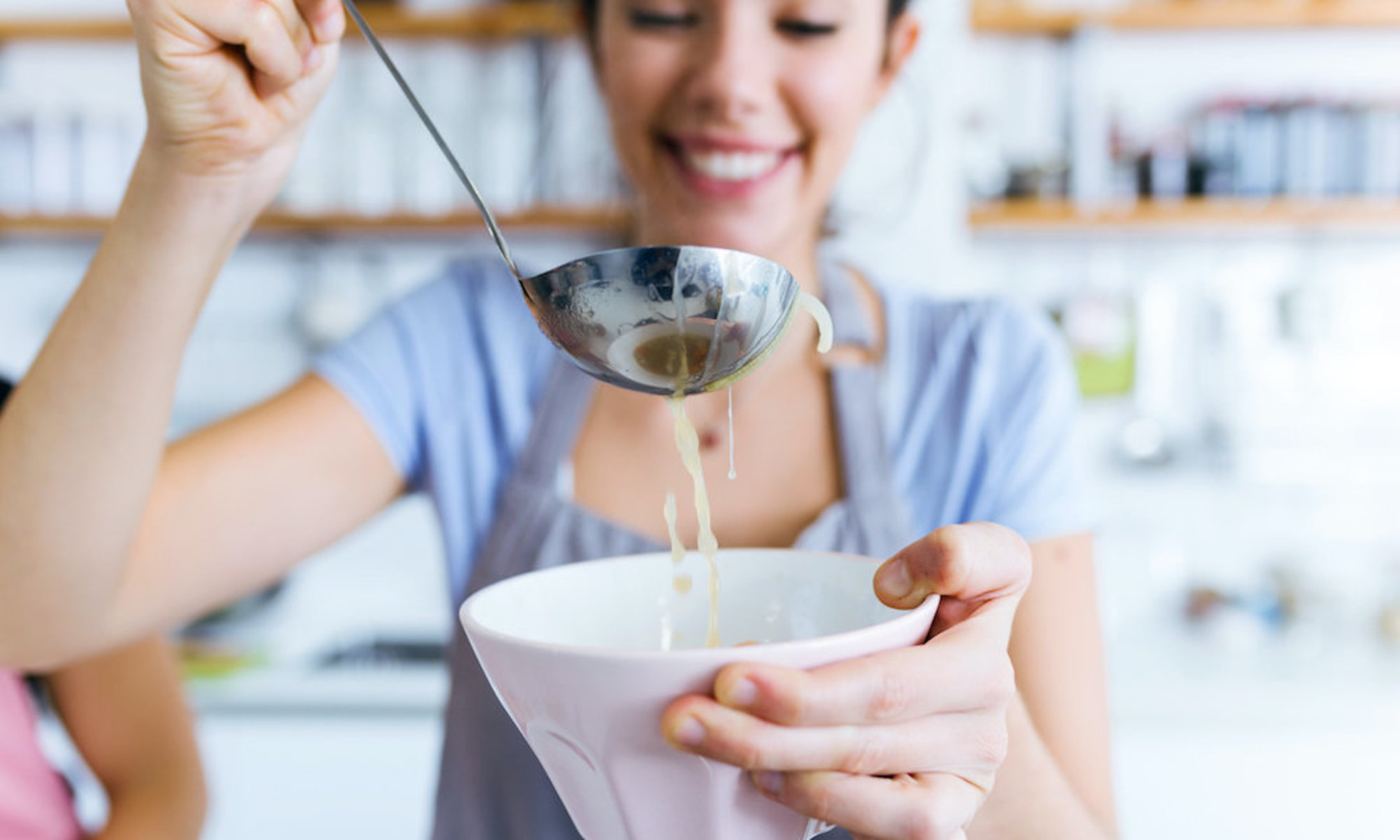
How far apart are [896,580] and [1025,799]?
20cm

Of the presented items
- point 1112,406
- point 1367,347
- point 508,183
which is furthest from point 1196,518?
point 508,183

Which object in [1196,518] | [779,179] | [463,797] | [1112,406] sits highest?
[779,179]

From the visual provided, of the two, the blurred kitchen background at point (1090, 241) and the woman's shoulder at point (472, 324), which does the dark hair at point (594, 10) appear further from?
the blurred kitchen background at point (1090, 241)

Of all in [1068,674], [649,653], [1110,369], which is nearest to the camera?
[649,653]

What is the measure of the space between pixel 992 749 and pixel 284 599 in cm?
246

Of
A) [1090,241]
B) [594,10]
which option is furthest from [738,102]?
[1090,241]

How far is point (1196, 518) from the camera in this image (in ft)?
8.88

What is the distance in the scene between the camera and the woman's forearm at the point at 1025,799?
612 mm

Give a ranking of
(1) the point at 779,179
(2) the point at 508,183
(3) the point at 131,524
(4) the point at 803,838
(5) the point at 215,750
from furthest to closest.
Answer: (2) the point at 508,183, (5) the point at 215,750, (1) the point at 779,179, (3) the point at 131,524, (4) the point at 803,838

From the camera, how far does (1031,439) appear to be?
94cm

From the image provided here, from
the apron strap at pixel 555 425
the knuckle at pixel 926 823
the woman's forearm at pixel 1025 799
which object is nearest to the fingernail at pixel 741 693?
the knuckle at pixel 926 823

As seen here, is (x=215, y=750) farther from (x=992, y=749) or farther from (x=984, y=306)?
(x=992, y=749)

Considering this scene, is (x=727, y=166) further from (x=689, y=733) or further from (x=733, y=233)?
(x=689, y=733)

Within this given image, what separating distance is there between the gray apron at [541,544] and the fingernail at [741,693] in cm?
47
